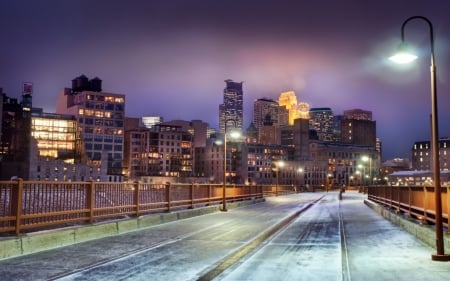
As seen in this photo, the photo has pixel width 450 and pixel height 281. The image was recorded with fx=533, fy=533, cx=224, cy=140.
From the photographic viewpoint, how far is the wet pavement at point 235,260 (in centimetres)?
1071

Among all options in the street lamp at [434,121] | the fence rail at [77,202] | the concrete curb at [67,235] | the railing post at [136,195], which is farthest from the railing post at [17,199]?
the street lamp at [434,121]

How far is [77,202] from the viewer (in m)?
17.9

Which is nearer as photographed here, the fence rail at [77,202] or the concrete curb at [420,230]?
the fence rail at [77,202]

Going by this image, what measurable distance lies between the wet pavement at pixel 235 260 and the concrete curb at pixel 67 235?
385 millimetres

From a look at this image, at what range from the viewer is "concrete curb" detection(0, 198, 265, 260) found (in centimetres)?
1301

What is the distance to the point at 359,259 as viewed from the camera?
13.0 metres

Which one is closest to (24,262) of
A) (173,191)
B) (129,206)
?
(129,206)

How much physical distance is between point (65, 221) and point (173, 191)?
40.7 feet

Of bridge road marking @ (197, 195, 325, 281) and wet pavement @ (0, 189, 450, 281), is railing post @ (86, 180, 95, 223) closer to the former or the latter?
wet pavement @ (0, 189, 450, 281)

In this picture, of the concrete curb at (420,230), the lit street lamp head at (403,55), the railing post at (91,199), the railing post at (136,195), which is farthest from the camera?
the railing post at (136,195)

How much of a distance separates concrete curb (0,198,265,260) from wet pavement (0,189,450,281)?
385mm

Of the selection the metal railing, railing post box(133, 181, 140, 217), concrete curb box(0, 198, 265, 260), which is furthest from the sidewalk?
railing post box(133, 181, 140, 217)

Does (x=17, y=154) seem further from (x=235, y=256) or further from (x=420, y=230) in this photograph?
(x=235, y=256)

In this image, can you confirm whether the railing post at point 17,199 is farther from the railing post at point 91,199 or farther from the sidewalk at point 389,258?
the sidewalk at point 389,258
